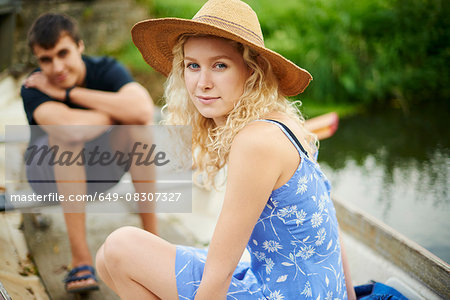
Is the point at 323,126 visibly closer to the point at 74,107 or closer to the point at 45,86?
the point at 74,107

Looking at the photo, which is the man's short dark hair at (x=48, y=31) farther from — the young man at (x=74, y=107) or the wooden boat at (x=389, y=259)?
the wooden boat at (x=389, y=259)

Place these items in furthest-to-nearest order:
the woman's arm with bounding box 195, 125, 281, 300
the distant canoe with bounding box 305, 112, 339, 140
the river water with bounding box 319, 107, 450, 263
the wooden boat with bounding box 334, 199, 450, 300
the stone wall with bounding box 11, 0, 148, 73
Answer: the stone wall with bounding box 11, 0, 148, 73, the distant canoe with bounding box 305, 112, 339, 140, the river water with bounding box 319, 107, 450, 263, the wooden boat with bounding box 334, 199, 450, 300, the woman's arm with bounding box 195, 125, 281, 300

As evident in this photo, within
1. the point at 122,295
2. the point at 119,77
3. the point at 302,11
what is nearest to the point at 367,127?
the point at 302,11

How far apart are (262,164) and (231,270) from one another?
318 mm

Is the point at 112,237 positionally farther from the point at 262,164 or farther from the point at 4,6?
the point at 4,6

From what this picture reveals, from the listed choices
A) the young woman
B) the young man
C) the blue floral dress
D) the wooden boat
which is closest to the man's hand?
the young man

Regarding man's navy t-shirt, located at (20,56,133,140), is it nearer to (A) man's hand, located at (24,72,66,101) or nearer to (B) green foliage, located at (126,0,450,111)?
(A) man's hand, located at (24,72,66,101)

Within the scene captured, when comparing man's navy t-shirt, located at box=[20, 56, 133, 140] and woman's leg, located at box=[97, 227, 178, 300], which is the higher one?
man's navy t-shirt, located at box=[20, 56, 133, 140]

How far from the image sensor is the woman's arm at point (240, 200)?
3.61 ft

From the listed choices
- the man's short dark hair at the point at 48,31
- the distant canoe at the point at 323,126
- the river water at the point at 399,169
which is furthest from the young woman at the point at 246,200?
the distant canoe at the point at 323,126

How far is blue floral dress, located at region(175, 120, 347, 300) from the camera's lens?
119cm

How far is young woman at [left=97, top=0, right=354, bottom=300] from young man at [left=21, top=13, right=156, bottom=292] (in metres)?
0.66

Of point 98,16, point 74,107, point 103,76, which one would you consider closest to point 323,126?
point 103,76

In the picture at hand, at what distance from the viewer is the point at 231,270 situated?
1149 mm
